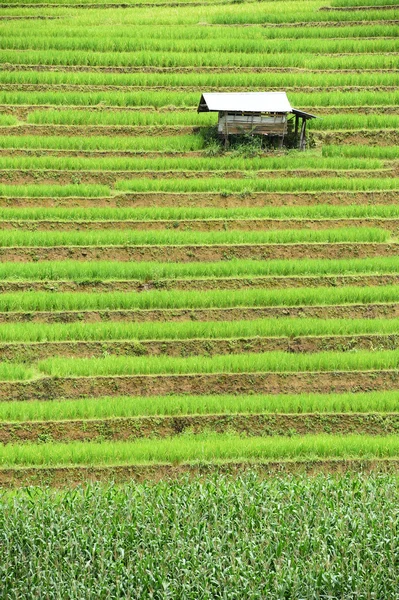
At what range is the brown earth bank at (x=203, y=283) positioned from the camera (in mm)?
20344

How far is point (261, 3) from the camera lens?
32594mm

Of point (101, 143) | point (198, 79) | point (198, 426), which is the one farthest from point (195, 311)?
point (198, 79)

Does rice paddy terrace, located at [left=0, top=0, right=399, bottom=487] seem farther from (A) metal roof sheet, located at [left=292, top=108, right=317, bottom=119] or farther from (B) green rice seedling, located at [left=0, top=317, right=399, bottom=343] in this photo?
(A) metal roof sheet, located at [left=292, top=108, right=317, bottom=119]

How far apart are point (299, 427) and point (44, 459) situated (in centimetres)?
377

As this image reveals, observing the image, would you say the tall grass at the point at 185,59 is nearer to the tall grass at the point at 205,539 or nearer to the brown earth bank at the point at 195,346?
the brown earth bank at the point at 195,346

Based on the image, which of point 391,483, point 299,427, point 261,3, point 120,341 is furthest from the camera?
point 261,3

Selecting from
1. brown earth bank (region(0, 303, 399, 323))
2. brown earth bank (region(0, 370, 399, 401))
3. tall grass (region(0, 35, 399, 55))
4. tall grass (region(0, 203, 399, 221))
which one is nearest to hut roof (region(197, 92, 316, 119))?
tall grass (region(0, 203, 399, 221))

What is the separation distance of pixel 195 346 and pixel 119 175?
6257mm

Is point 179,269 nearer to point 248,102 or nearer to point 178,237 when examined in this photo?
point 178,237

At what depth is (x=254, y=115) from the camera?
25000 millimetres

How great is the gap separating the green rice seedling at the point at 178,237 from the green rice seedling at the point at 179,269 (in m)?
0.62

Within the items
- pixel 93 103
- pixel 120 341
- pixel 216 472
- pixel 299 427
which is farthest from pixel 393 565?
pixel 93 103

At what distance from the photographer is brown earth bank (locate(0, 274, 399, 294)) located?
20.3 meters

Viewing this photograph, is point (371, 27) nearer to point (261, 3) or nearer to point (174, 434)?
point (261, 3)
